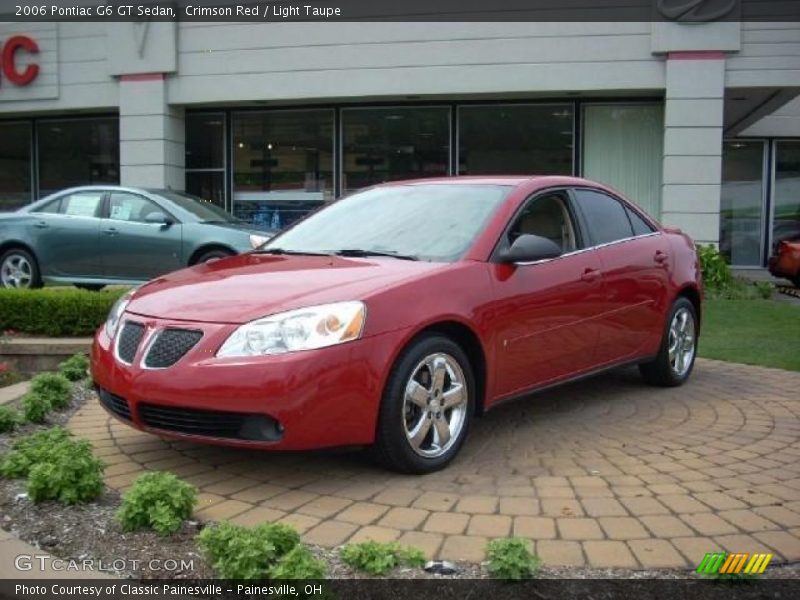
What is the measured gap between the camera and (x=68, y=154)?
739 inches

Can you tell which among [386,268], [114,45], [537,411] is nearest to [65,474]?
[386,268]

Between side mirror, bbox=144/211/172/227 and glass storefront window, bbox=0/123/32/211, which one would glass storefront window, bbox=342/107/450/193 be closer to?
side mirror, bbox=144/211/172/227

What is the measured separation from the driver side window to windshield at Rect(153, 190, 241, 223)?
6.28 m

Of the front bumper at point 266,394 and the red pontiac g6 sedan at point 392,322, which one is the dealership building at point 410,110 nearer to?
the red pontiac g6 sedan at point 392,322

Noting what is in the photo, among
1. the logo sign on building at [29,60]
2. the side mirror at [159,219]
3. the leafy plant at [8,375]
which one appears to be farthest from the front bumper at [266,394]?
the logo sign on building at [29,60]

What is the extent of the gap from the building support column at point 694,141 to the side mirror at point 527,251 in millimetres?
10415

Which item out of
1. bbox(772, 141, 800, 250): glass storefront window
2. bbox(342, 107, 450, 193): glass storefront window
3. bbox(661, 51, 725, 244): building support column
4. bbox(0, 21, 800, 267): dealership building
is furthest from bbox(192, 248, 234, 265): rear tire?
bbox(772, 141, 800, 250): glass storefront window

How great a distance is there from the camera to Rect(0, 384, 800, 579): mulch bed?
299 centimetres

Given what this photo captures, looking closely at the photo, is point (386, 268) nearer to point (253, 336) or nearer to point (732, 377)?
point (253, 336)

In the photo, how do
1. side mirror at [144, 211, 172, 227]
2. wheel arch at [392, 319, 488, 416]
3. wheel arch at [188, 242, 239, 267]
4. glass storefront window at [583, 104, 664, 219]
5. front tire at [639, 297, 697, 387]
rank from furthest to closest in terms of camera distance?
glass storefront window at [583, 104, 664, 219], side mirror at [144, 211, 172, 227], wheel arch at [188, 242, 239, 267], front tire at [639, 297, 697, 387], wheel arch at [392, 319, 488, 416]

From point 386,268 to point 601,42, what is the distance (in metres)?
11.4

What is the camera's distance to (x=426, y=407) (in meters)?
3.98

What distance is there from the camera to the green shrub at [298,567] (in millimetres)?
2760

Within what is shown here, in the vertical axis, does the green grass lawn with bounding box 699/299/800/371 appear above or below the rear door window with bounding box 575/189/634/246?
below
